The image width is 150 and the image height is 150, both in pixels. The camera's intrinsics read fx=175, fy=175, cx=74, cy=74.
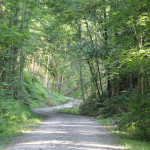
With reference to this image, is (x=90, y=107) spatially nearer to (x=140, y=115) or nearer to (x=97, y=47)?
(x=97, y=47)

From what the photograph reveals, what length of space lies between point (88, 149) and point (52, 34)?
12124 mm

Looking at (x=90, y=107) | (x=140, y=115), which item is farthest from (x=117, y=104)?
(x=140, y=115)

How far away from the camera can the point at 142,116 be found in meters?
6.77

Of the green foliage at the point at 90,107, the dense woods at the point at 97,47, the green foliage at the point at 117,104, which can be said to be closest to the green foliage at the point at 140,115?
the dense woods at the point at 97,47

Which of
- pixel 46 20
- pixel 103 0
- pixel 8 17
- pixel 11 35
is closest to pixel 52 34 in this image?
pixel 46 20

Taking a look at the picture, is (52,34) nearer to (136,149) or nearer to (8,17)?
(8,17)

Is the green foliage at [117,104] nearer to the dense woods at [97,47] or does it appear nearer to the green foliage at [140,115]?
the dense woods at [97,47]

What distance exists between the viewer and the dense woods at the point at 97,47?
676 centimetres

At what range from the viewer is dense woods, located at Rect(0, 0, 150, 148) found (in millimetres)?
6758

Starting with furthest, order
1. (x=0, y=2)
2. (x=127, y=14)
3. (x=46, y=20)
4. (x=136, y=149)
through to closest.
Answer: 1. (x=46, y=20)
2. (x=0, y=2)
3. (x=127, y=14)
4. (x=136, y=149)

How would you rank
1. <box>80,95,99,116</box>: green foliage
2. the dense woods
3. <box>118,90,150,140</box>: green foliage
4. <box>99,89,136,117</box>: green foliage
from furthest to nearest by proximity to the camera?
<box>80,95,99,116</box>: green foliage
<box>99,89,136,117</box>: green foliage
the dense woods
<box>118,90,150,140</box>: green foliage

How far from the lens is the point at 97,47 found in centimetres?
1439

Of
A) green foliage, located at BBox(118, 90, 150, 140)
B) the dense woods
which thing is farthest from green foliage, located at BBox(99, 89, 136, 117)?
green foliage, located at BBox(118, 90, 150, 140)

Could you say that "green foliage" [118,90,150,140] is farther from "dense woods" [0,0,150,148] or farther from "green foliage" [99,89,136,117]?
"green foliage" [99,89,136,117]
